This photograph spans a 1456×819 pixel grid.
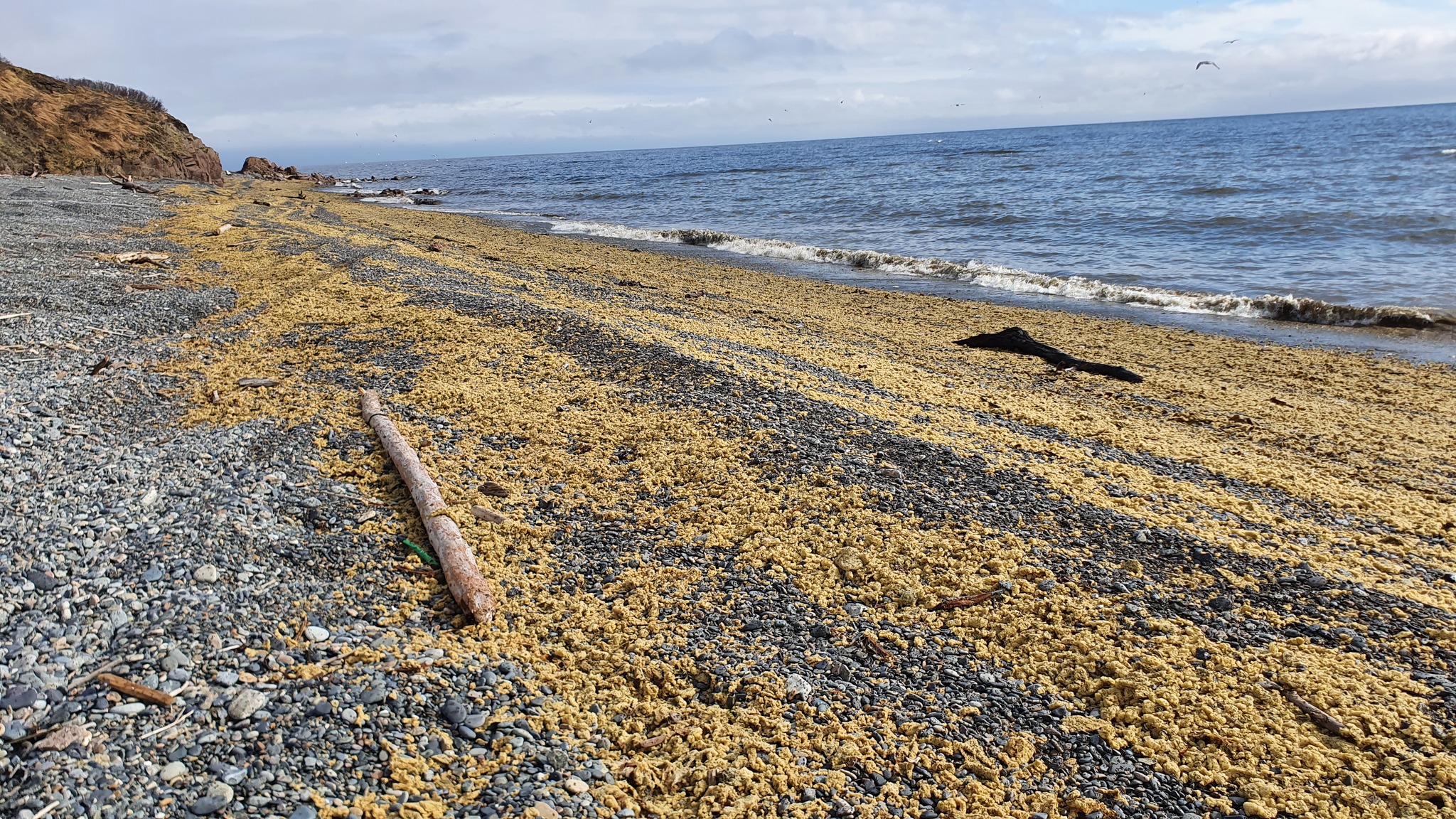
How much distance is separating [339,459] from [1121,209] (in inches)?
1082

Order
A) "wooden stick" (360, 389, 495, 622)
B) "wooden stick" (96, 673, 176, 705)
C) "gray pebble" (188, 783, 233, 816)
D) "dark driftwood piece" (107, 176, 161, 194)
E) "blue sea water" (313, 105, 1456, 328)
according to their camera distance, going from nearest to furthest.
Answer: "gray pebble" (188, 783, 233, 816)
"wooden stick" (96, 673, 176, 705)
"wooden stick" (360, 389, 495, 622)
"blue sea water" (313, 105, 1456, 328)
"dark driftwood piece" (107, 176, 161, 194)

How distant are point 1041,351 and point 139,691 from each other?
1006cm

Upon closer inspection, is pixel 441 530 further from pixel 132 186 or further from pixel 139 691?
pixel 132 186

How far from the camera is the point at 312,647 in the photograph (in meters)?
3.57

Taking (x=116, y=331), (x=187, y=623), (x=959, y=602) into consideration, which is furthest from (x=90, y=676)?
(x=116, y=331)

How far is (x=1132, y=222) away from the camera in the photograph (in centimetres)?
2375

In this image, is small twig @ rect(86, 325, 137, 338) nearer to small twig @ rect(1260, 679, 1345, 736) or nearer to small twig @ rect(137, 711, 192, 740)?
small twig @ rect(137, 711, 192, 740)

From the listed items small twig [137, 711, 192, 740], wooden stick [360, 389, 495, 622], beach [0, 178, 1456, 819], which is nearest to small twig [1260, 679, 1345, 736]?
beach [0, 178, 1456, 819]

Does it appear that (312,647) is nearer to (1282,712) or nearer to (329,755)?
(329,755)

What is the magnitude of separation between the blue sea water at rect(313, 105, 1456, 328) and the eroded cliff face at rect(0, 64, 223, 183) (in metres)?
14.5

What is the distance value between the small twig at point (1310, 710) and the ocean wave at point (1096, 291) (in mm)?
12457

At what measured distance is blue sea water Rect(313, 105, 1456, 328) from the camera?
15.2 m

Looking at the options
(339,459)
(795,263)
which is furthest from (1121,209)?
(339,459)

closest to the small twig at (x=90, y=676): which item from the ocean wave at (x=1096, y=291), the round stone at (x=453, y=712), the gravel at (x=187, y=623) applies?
the gravel at (x=187, y=623)
